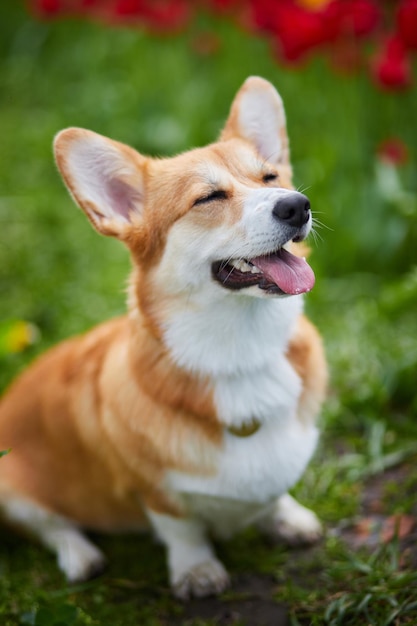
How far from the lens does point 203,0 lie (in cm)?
563

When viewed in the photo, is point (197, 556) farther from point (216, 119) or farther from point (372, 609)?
point (216, 119)

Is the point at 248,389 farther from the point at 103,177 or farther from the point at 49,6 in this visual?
the point at 49,6

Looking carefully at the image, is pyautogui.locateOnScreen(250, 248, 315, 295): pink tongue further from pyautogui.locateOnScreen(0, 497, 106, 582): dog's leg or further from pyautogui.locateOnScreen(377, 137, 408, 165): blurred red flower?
pyautogui.locateOnScreen(377, 137, 408, 165): blurred red flower

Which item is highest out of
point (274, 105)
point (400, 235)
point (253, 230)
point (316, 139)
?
point (274, 105)

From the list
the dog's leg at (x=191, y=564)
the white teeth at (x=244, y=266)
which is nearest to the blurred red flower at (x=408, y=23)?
the white teeth at (x=244, y=266)

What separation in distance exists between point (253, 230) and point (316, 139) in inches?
111

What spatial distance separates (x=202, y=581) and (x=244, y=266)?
1.30m

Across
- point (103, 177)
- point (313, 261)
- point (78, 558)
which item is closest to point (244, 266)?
point (103, 177)

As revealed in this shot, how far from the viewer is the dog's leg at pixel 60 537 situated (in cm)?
289

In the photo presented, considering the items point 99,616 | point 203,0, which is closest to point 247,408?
point 99,616

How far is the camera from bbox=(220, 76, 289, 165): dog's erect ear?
261 cm

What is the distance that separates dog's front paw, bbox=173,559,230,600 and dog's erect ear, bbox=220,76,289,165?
5.36 feet

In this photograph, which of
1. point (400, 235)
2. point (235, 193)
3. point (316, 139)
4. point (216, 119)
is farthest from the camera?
point (216, 119)

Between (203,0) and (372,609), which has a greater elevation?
(203,0)
